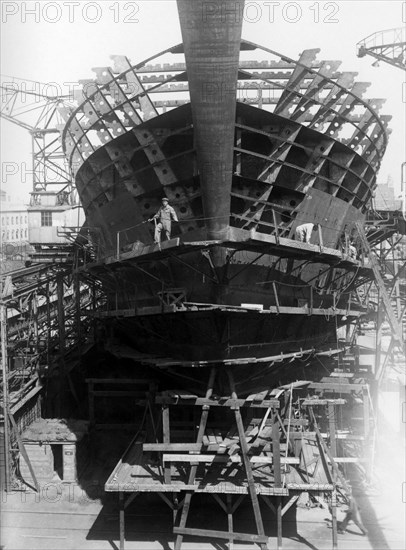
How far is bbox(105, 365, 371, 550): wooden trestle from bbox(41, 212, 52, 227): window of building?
10208mm

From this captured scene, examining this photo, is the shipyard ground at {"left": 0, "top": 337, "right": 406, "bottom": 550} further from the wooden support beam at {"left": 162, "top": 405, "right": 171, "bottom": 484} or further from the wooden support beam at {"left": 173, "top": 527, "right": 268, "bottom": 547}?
the wooden support beam at {"left": 162, "top": 405, "right": 171, "bottom": 484}

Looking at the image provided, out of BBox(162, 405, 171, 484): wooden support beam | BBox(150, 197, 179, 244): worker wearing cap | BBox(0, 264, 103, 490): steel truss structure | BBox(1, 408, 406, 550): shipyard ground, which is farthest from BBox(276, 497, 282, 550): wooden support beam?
BBox(0, 264, 103, 490): steel truss structure

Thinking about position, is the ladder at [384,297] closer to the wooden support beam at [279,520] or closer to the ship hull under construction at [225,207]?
the ship hull under construction at [225,207]

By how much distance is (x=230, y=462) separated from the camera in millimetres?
9344

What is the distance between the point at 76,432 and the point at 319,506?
5.46 m

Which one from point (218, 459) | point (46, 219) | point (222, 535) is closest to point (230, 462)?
point (218, 459)

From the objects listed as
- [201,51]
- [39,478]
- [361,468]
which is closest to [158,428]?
[39,478]

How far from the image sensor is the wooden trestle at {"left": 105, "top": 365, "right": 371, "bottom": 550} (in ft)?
29.1

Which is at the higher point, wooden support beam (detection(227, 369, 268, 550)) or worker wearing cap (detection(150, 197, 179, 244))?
worker wearing cap (detection(150, 197, 179, 244))

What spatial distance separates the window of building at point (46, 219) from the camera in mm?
19475

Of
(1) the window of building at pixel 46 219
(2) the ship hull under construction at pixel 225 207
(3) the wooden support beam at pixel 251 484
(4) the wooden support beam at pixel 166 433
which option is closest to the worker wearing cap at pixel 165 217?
(2) the ship hull under construction at pixel 225 207

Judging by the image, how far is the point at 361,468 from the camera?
42.3ft

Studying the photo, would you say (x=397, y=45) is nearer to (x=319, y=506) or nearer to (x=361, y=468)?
(x=361, y=468)

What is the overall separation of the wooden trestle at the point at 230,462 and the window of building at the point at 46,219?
10.2m
